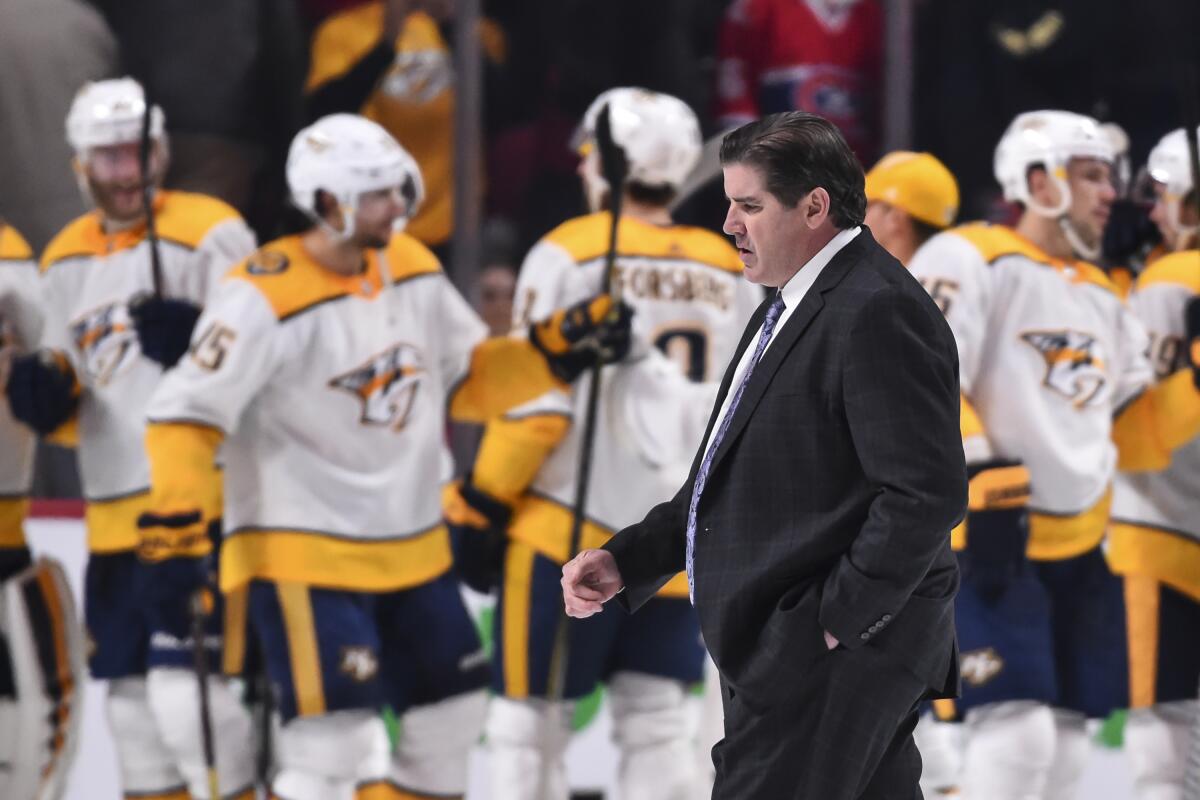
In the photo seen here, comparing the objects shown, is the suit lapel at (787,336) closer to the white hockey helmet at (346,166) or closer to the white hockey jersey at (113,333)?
the white hockey helmet at (346,166)

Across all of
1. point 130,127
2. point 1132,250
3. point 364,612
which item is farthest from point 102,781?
point 1132,250

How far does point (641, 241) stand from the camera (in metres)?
A: 3.72

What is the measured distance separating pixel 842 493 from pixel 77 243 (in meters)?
2.38

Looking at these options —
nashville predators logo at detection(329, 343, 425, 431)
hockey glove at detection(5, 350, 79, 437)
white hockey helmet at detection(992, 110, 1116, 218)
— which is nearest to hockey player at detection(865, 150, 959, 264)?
white hockey helmet at detection(992, 110, 1116, 218)

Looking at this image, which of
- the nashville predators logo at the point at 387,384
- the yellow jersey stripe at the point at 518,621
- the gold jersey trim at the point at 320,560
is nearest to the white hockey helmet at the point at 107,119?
the nashville predators logo at the point at 387,384

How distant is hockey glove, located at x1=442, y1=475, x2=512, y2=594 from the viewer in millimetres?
3748

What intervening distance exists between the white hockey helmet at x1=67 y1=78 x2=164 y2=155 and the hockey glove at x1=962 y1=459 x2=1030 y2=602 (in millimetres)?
1852

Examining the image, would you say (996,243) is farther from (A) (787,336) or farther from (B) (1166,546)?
(A) (787,336)

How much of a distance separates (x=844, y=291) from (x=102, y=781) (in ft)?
9.00

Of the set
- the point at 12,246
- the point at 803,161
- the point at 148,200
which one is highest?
the point at 803,161

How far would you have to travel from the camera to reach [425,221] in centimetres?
450

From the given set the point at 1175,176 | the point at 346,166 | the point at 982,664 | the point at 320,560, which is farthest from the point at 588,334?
the point at 1175,176

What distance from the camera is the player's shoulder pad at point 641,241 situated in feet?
12.1

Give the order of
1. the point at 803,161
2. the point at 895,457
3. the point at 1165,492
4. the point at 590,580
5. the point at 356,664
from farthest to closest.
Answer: the point at 1165,492 → the point at 356,664 → the point at 590,580 → the point at 803,161 → the point at 895,457
